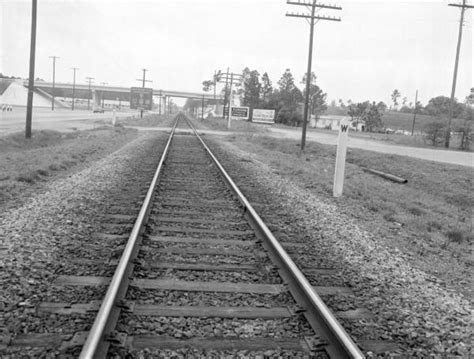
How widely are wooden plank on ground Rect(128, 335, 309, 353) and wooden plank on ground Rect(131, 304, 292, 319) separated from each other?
1.27 feet

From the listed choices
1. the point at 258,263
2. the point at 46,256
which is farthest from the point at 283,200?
the point at 46,256

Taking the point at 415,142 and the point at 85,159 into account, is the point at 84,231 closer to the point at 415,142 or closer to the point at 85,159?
the point at 85,159

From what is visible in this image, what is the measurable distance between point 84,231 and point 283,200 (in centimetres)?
449

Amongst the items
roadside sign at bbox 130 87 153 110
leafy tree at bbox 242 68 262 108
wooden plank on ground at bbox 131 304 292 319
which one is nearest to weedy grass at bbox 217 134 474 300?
wooden plank on ground at bbox 131 304 292 319

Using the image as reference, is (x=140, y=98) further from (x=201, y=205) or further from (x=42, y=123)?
(x=201, y=205)

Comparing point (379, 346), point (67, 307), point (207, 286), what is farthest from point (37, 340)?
point (379, 346)

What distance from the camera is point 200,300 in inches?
163

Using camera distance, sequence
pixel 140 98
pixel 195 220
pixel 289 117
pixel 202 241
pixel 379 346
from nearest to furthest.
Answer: pixel 379 346 < pixel 202 241 < pixel 195 220 < pixel 140 98 < pixel 289 117

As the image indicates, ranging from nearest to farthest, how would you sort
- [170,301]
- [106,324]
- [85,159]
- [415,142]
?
1. [106,324]
2. [170,301]
3. [85,159]
4. [415,142]


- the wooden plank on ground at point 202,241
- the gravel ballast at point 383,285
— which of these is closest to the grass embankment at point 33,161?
the wooden plank on ground at point 202,241

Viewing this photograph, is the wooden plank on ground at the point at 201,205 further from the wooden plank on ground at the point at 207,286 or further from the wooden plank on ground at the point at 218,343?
the wooden plank on ground at the point at 218,343

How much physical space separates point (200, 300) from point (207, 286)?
1.04 ft

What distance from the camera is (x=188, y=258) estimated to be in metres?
5.25

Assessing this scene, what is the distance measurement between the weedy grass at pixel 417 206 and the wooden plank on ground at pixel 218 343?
9.35 ft
